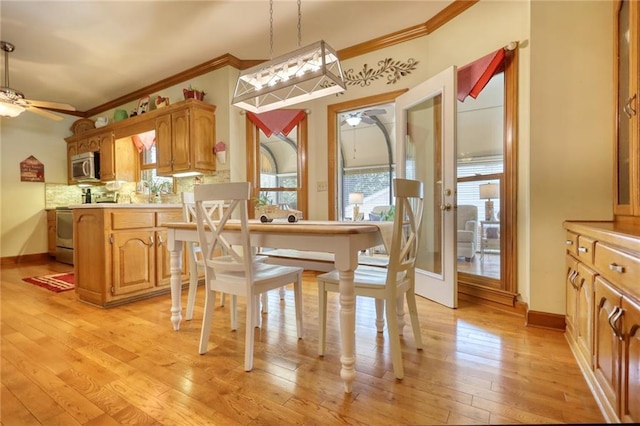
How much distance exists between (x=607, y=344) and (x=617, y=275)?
1.06 feet

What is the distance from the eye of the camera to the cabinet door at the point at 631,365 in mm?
951

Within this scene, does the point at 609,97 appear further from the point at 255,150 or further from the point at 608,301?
the point at 255,150

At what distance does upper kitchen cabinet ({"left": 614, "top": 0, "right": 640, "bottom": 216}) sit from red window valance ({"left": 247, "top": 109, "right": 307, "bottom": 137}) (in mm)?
2803

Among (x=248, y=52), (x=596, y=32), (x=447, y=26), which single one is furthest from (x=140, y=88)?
(x=596, y=32)

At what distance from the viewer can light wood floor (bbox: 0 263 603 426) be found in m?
1.25

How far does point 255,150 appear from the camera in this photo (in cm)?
378

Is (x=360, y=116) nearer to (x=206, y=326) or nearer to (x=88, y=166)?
(x=206, y=326)

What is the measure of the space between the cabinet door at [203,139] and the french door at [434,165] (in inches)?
88.1

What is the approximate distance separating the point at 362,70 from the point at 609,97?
2.24m

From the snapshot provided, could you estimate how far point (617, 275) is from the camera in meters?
1.10

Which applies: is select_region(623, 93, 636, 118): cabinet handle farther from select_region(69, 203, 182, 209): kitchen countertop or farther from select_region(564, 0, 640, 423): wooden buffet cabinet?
select_region(69, 203, 182, 209): kitchen countertop

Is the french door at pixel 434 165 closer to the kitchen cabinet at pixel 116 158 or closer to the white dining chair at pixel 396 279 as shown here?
the white dining chair at pixel 396 279

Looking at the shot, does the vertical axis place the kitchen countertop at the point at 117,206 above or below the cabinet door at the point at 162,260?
above

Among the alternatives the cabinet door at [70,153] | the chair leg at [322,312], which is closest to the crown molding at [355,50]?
the cabinet door at [70,153]
